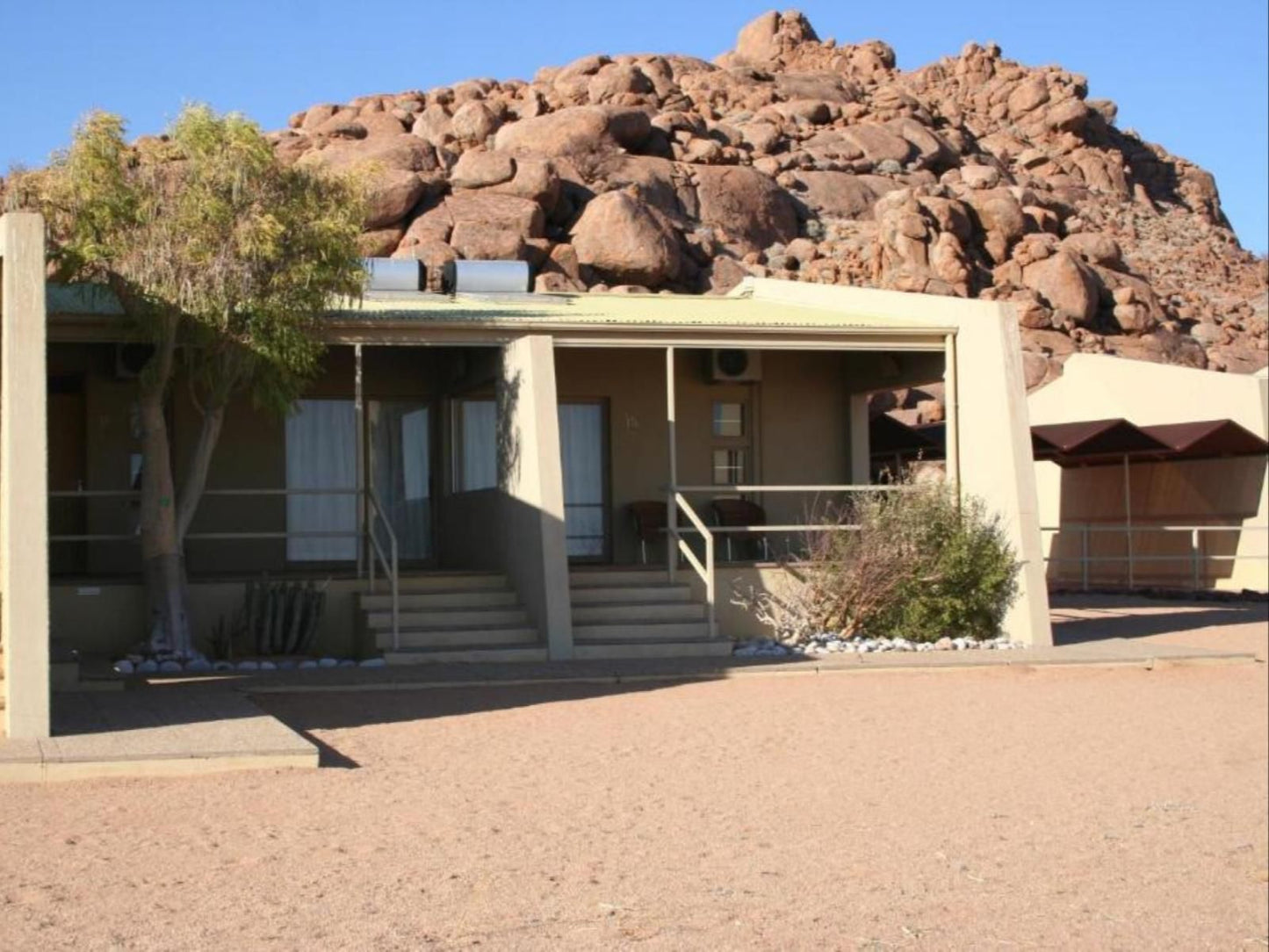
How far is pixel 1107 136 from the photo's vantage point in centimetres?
7956

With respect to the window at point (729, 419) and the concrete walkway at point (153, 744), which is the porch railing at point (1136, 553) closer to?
the window at point (729, 419)

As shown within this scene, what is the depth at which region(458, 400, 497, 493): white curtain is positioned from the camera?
19.1 m

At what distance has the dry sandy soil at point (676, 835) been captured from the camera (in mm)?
6816

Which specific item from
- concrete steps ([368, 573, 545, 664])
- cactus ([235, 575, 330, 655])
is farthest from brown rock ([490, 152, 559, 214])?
cactus ([235, 575, 330, 655])

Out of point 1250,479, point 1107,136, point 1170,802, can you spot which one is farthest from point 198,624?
point 1107,136

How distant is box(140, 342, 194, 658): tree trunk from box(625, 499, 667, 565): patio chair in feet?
18.0

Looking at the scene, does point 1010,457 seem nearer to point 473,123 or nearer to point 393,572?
point 393,572

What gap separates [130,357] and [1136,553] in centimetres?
1757

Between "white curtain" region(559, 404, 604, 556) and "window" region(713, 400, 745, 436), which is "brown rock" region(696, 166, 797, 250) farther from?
"white curtain" region(559, 404, 604, 556)

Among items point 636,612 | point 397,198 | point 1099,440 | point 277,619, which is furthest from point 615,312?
point 397,198

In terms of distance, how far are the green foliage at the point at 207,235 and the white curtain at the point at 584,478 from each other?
15.6 ft

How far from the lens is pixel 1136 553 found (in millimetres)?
29000

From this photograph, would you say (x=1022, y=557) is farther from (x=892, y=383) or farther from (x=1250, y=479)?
(x=1250, y=479)

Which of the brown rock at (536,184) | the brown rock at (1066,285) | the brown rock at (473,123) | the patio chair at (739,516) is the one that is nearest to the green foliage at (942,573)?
the patio chair at (739,516)
